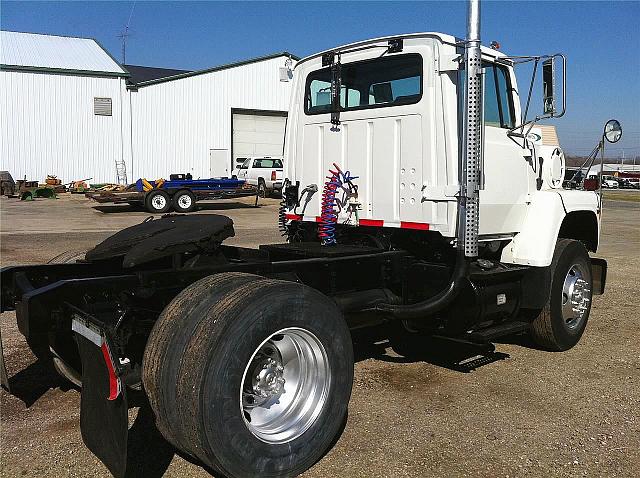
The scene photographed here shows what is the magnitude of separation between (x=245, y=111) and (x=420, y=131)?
30.7 m

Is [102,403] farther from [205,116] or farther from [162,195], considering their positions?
[205,116]

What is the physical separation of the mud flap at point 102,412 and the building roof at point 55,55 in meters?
31.6

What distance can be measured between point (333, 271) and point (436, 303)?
840 mm

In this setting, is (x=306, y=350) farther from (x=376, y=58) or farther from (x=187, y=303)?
(x=376, y=58)

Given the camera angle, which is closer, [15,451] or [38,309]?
[38,309]

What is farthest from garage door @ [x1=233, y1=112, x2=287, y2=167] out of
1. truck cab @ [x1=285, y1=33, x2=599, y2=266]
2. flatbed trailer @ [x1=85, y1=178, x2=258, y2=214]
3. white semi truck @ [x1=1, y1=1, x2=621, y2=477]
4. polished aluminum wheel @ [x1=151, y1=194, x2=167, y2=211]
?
white semi truck @ [x1=1, y1=1, x2=621, y2=477]

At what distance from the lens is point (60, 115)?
3136 centimetres

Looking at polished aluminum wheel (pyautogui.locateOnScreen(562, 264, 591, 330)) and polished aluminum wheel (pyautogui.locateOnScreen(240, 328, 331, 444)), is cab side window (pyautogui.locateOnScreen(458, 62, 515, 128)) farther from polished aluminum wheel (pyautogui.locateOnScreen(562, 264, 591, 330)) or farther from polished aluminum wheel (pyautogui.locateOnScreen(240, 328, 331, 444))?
polished aluminum wheel (pyautogui.locateOnScreen(240, 328, 331, 444))

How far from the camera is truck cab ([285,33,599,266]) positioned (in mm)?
4984

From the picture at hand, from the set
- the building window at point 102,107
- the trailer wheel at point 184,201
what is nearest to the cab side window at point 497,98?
the trailer wheel at point 184,201

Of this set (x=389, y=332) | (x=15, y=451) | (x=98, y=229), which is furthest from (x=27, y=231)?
(x=15, y=451)

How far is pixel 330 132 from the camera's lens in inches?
227

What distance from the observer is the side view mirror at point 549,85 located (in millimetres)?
5020

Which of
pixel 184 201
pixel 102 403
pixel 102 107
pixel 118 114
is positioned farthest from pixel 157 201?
pixel 102 403
